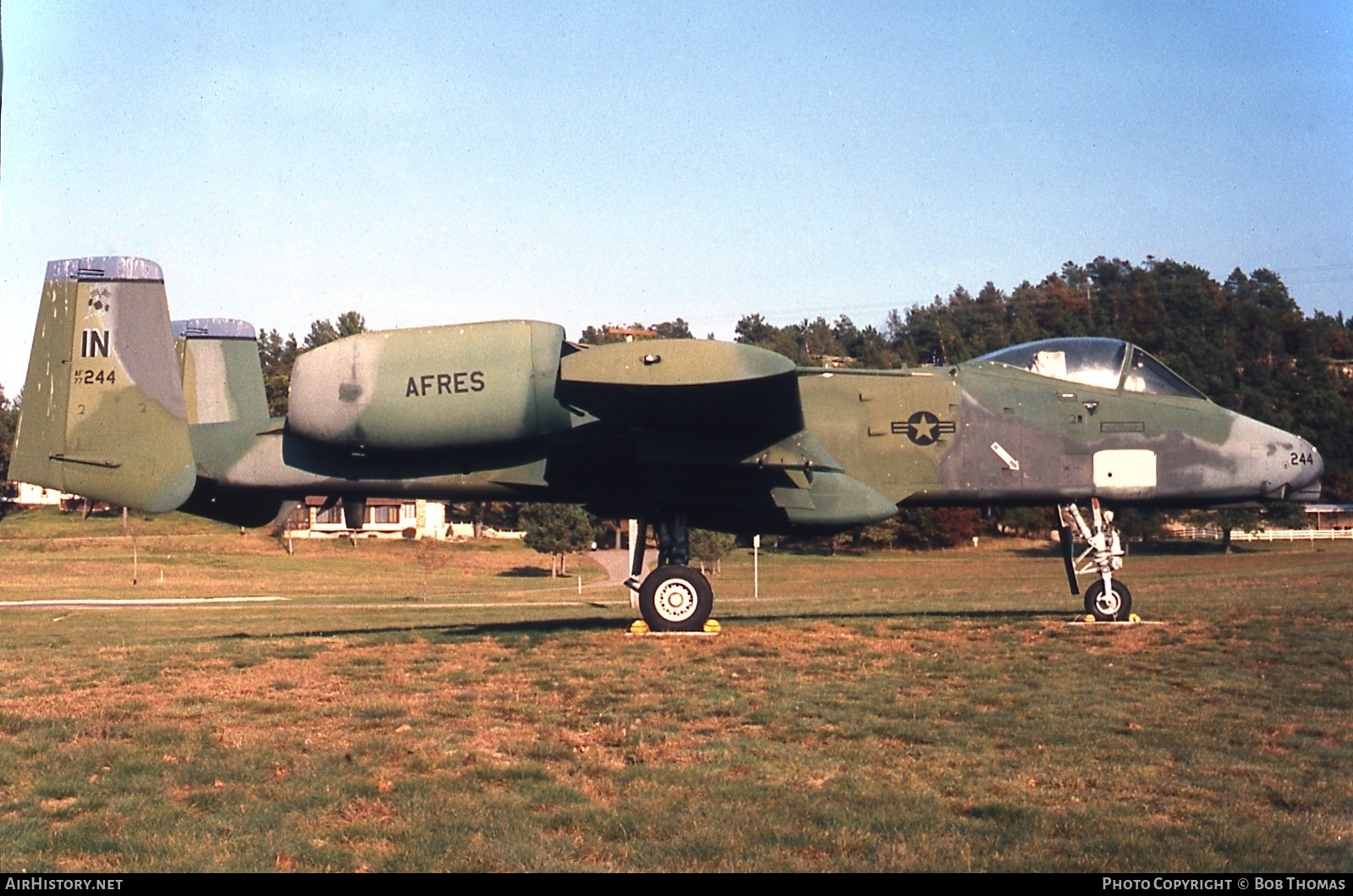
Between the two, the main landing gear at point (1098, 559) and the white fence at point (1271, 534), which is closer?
the main landing gear at point (1098, 559)

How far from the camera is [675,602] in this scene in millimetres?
14375

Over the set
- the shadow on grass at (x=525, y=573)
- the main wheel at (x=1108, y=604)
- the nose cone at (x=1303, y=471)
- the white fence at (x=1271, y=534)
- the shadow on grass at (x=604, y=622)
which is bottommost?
the shadow on grass at (x=525, y=573)

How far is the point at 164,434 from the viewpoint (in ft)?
47.2

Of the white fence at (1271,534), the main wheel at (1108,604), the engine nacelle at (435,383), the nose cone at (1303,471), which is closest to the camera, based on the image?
the engine nacelle at (435,383)

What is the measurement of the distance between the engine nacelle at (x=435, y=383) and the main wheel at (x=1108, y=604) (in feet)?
22.8

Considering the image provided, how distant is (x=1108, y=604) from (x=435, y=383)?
842 cm

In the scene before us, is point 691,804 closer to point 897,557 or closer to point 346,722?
point 346,722

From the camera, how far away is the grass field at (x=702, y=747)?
5859 mm

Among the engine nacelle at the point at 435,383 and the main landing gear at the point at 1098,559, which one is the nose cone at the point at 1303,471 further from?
the engine nacelle at the point at 435,383

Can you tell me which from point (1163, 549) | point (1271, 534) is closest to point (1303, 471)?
point (1163, 549)

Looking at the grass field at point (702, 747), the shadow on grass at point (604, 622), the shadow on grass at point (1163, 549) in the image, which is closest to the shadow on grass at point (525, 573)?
the shadow on grass at point (1163, 549)

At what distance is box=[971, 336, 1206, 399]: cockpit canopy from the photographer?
51.1 feet

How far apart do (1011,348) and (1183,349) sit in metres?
27.8

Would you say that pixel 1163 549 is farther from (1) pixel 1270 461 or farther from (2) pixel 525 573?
(1) pixel 1270 461
